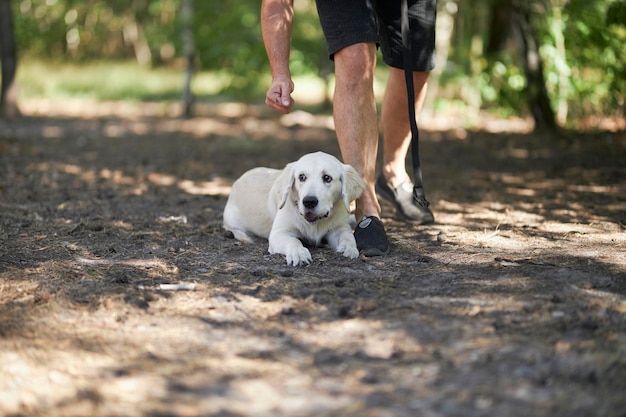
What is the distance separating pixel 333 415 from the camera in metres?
2.04

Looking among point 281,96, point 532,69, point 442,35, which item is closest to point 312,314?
point 281,96

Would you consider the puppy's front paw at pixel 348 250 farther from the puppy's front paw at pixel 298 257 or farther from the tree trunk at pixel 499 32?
the tree trunk at pixel 499 32

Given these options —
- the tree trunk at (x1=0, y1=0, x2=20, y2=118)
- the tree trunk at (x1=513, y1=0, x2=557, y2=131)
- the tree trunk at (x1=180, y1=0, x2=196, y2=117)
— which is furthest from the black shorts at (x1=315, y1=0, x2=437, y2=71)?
the tree trunk at (x1=0, y1=0, x2=20, y2=118)

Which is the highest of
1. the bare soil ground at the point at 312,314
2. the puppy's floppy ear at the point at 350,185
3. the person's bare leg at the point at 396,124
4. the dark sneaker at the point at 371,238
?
the person's bare leg at the point at 396,124

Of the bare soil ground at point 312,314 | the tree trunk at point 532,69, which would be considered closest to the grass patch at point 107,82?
the tree trunk at point 532,69

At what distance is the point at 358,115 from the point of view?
413 cm

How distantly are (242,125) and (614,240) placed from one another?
8371 mm

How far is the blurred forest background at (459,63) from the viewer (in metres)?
9.05

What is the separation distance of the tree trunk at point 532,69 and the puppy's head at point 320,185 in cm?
605

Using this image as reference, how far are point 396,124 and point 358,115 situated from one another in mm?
745

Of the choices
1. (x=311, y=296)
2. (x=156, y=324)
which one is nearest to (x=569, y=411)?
(x=311, y=296)

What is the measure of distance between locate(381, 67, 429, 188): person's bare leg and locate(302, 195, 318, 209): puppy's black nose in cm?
115

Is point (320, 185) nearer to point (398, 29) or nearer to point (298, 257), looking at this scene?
point (298, 257)

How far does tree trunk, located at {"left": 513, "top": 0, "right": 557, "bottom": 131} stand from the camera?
915 centimetres
